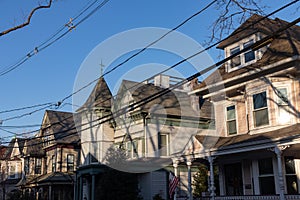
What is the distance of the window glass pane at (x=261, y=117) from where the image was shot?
52.7 ft

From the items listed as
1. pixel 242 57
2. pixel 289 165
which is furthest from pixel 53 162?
pixel 289 165

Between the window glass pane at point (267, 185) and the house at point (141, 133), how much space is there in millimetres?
7072

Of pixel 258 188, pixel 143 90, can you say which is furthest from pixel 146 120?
pixel 258 188

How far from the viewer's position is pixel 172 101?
27406 millimetres

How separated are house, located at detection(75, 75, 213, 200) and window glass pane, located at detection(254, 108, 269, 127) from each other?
22.5 ft

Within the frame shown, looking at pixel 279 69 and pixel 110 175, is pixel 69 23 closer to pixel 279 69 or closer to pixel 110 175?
pixel 279 69

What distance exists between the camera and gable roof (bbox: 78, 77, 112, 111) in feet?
96.4

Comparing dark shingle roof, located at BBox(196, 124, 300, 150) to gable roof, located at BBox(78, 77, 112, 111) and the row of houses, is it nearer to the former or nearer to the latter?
the row of houses

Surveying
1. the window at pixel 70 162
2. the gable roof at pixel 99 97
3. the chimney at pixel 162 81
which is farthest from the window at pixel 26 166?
the chimney at pixel 162 81

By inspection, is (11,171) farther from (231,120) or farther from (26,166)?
(231,120)

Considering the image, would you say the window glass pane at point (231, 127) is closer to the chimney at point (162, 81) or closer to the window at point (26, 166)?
the chimney at point (162, 81)

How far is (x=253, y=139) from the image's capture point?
49.8 feet

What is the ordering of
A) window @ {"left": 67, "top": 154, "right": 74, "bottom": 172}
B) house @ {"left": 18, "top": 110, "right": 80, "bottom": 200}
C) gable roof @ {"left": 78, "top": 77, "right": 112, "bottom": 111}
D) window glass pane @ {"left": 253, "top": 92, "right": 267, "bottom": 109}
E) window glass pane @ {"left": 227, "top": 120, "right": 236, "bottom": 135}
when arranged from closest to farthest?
window glass pane @ {"left": 253, "top": 92, "right": 267, "bottom": 109}, window glass pane @ {"left": 227, "top": 120, "right": 236, "bottom": 135}, gable roof @ {"left": 78, "top": 77, "right": 112, "bottom": 111}, house @ {"left": 18, "top": 110, "right": 80, "bottom": 200}, window @ {"left": 67, "top": 154, "right": 74, "bottom": 172}

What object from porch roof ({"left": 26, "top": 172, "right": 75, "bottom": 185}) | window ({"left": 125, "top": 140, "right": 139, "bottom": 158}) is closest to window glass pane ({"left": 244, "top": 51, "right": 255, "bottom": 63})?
window ({"left": 125, "top": 140, "right": 139, "bottom": 158})
